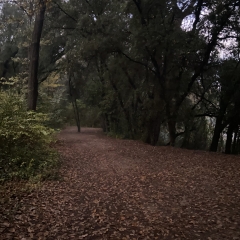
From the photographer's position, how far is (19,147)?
7137 millimetres

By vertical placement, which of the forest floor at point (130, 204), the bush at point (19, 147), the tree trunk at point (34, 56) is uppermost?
the tree trunk at point (34, 56)

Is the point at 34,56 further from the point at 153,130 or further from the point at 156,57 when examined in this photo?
the point at 153,130

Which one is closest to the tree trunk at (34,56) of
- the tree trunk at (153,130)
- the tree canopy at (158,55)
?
the tree canopy at (158,55)

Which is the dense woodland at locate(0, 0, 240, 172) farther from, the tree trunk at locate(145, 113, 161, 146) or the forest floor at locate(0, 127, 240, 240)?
the forest floor at locate(0, 127, 240, 240)

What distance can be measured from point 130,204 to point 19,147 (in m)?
3.50

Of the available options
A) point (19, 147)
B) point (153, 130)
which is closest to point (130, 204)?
point (19, 147)

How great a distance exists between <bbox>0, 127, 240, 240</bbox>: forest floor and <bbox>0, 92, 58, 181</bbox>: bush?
1.77 feet

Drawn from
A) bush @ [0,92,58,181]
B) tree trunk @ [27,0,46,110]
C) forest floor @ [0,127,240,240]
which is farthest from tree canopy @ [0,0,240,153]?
Result: forest floor @ [0,127,240,240]

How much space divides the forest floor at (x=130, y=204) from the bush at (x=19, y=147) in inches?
21.2

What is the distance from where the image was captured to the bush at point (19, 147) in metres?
6.41

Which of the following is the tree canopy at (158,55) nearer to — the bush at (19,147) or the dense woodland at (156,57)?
the dense woodland at (156,57)

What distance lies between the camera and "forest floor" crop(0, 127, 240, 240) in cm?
409

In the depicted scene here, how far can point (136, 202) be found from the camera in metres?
5.45

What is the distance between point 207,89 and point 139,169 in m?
7.29
